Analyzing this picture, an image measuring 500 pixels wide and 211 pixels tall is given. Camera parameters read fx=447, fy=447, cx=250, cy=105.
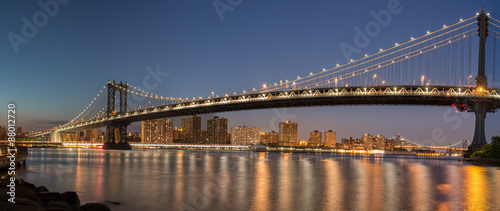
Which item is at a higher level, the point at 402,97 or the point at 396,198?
the point at 402,97

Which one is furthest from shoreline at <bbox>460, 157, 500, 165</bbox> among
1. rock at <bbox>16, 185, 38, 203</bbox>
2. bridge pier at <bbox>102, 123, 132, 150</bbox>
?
bridge pier at <bbox>102, 123, 132, 150</bbox>

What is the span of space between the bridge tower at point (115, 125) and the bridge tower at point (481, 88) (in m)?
76.9

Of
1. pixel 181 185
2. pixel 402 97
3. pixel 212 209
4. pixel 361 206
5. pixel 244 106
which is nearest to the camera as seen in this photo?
pixel 212 209

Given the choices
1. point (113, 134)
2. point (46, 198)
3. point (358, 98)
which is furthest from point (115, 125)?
point (46, 198)

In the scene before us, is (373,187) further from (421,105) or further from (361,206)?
(421,105)

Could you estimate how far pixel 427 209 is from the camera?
56.5 ft

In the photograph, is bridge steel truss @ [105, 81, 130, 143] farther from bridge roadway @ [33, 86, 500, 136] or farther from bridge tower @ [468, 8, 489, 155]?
bridge tower @ [468, 8, 489, 155]

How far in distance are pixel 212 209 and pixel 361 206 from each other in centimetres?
588

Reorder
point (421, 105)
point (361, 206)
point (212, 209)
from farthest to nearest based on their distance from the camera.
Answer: point (421, 105)
point (361, 206)
point (212, 209)

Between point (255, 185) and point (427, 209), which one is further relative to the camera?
point (255, 185)

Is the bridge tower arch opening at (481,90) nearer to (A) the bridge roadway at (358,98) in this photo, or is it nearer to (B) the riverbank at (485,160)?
(A) the bridge roadway at (358,98)

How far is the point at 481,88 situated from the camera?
2510 inches

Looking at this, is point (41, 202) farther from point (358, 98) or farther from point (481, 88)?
point (481, 88)

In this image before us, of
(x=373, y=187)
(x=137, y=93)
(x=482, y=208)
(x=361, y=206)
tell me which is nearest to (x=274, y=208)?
(x=361, y=206)
